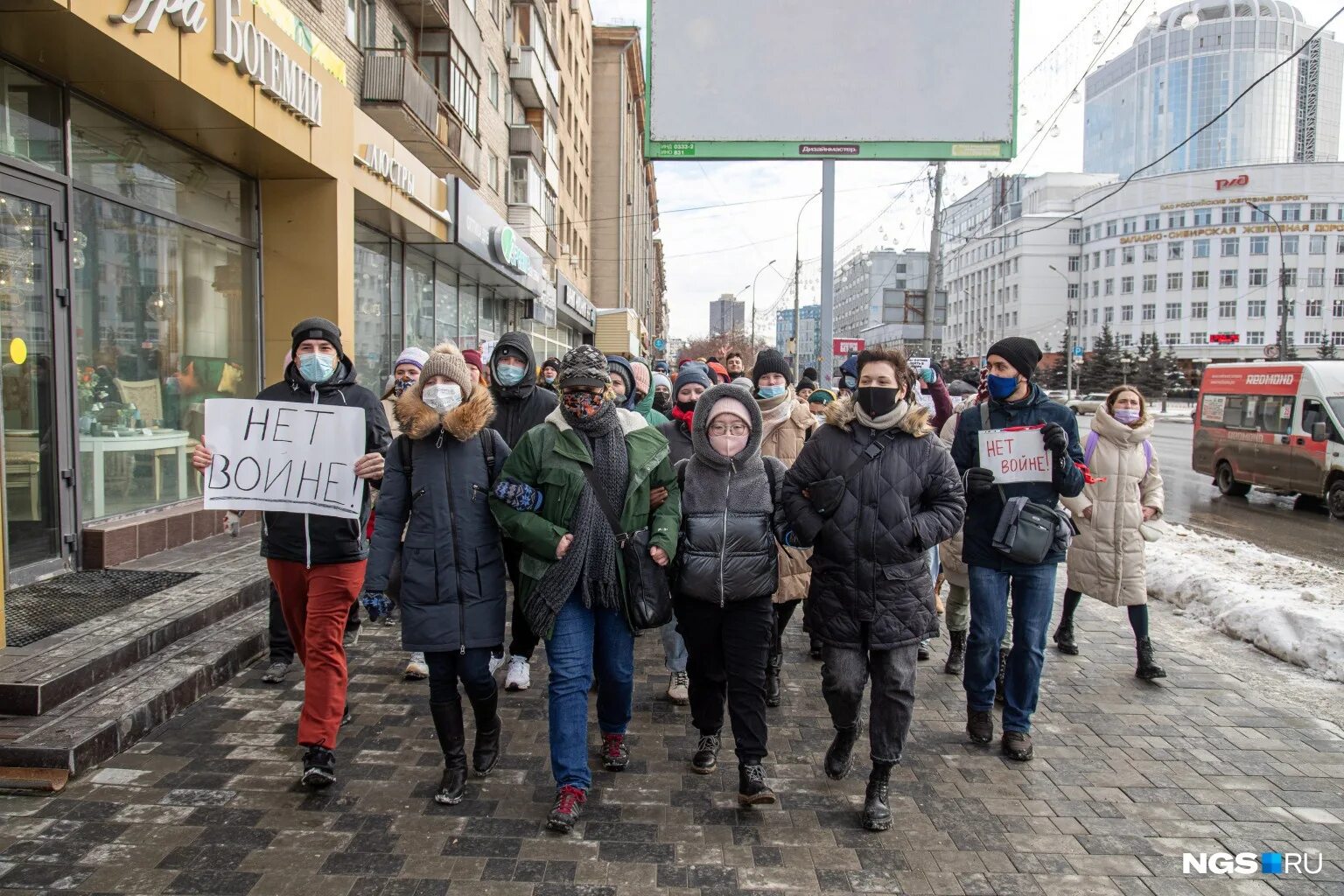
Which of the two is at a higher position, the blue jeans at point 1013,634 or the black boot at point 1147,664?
the blue jeans at point 1013,634

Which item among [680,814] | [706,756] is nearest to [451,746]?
[680,814]

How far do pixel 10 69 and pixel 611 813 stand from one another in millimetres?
6800

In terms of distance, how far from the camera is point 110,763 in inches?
163

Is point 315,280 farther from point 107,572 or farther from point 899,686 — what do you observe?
point 899,686

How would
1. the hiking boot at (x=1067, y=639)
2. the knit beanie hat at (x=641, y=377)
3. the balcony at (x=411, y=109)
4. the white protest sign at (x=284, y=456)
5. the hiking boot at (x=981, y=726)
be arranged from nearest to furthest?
the white protest sign at (x=284, y=456) < the hiking boot at (x=981, y=726) < the hiking boot at (x=1067, y=639) < the knit beanie hat at (x=641, y=377) < the balcony at (x=411, y=109)

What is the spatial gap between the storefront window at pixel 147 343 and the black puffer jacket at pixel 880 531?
20.6ft

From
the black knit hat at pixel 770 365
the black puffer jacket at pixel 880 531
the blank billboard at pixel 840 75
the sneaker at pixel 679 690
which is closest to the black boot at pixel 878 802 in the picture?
the black puffer jacket at pixel 880 531

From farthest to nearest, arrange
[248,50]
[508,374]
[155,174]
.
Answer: [155,174]
[248,50]
[508,374]

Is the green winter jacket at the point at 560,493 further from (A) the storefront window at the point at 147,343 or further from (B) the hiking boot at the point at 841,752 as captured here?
(A) the storefront window at the point at 147,343

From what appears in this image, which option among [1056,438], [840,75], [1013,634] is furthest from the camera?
[840,75]

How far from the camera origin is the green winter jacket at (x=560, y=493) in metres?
3.79

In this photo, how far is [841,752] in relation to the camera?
413 centimetres

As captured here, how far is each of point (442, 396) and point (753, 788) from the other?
7.26 ft

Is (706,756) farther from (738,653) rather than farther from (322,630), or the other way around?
(322,630)
